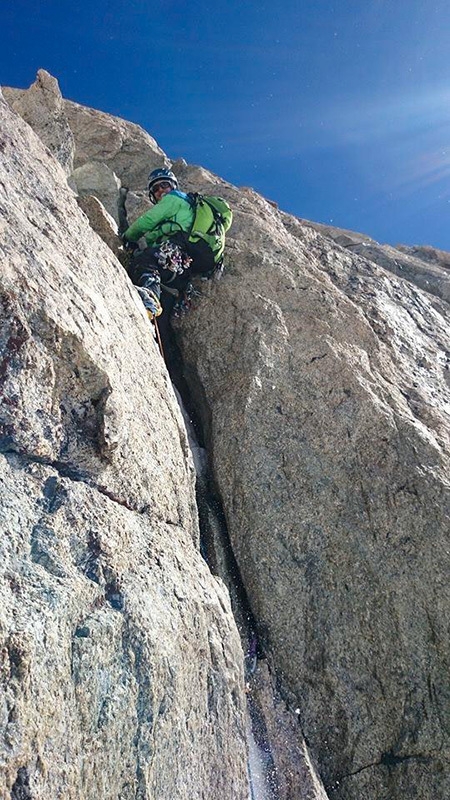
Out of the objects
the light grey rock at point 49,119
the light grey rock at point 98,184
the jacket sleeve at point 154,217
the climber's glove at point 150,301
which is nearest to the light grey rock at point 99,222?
the jacket sleeve at point 154,217

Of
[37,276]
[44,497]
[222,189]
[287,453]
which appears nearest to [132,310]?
[37,276]

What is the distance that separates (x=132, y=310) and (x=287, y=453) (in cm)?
290

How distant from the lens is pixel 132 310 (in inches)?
282

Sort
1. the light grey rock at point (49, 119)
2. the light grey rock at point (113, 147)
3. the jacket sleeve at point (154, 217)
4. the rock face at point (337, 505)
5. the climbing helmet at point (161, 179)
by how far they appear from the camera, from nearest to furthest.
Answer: the rock face at point (337, 505) < the jacket sleeve at point (154, 217) < the climbing helmet at point (161, 179) < the light grey rock at point (49, 119) < the light grey rock at point (113, 147)

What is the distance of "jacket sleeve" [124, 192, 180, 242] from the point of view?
10359 mm

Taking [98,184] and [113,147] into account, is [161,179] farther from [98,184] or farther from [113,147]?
[113,147]

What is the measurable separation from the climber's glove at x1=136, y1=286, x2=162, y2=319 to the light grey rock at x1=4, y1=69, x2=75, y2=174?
617 cm

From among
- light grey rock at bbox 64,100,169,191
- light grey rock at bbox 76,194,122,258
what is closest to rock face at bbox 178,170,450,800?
light grey rock at bbox 76,194,122,258

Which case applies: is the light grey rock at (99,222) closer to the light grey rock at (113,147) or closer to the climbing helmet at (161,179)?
the climbing helmet at (161,179)

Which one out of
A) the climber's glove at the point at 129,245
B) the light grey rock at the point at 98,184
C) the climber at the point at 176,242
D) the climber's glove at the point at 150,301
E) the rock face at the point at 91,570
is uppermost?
the light grey rock at the point at 98,184

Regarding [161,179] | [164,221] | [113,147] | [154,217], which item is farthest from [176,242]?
[113,147]

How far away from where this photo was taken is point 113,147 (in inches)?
666

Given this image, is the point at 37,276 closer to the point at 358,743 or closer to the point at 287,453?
the point at 287,453

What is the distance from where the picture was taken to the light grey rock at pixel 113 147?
52.4 ft
